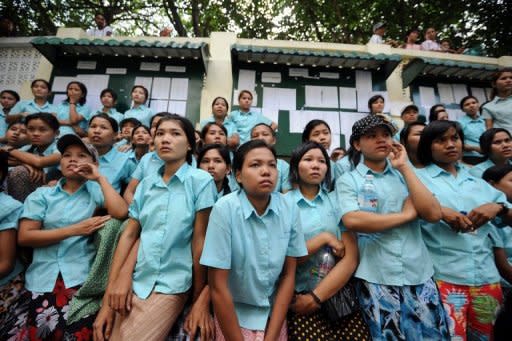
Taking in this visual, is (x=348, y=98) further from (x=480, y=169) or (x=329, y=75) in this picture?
(x=480, y=169)

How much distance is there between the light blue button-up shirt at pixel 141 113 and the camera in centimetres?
569

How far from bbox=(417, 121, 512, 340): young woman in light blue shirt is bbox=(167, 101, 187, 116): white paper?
5261 mm

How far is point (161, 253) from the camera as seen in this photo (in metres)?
1.76

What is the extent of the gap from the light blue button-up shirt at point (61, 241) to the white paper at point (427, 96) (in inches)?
280

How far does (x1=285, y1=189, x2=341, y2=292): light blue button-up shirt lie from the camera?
194 cm

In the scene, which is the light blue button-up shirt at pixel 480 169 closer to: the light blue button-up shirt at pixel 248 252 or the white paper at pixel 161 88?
the light blue button-up shirt at pixel 248 252

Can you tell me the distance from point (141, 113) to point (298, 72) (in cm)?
366

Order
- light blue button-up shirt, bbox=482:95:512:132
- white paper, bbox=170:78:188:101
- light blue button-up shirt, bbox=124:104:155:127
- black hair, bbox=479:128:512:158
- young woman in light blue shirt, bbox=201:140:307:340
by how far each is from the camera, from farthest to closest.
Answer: white paper, bbox=170:78:188:101
light blue button-up shirt, bbox=124:104:155:127
light blue button-up shirt, bbox=482:95:512:132
black hair, bbox=479:128:512:158
young woman in light blue shirt, bbox=201:140:307:340

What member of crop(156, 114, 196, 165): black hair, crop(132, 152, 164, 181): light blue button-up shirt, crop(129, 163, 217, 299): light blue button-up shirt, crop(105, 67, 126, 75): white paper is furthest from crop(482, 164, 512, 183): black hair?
crop(105, 67, 126, 75): white paper

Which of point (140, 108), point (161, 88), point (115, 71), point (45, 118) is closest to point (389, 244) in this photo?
point (45, 118)

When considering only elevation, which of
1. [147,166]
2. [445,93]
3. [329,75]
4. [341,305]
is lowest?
[341,305]

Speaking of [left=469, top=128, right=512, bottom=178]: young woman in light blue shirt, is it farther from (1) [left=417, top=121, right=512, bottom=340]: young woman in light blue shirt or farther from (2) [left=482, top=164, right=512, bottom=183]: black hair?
(1) [left=417, top=121, right=512, bottom=340]: young woman in light blue shirt

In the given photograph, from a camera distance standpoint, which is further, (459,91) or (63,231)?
(459,91)

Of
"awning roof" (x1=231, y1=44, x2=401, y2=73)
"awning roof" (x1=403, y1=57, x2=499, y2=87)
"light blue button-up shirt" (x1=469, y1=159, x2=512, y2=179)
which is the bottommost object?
"light blue button-up shirt" (x1=469, y1=159, x2=512, y2=179)
